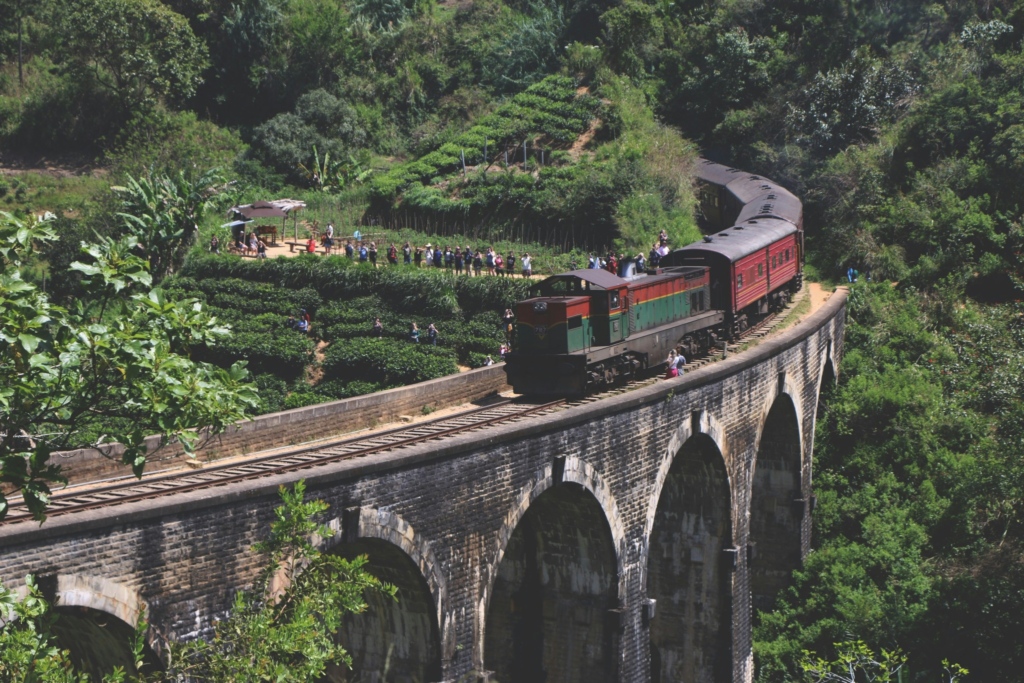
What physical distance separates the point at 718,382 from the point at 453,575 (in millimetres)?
10280

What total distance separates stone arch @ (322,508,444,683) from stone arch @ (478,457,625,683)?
14.4 ft

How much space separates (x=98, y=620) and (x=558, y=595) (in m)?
12.2

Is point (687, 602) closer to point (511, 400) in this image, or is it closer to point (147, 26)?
point (511, 400)

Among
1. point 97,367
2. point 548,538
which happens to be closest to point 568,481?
point 548,538

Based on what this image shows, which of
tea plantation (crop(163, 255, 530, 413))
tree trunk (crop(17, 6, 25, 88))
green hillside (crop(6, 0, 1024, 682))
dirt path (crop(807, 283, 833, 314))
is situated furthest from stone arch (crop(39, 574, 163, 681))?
tree trunk (crop(17, 6, 25, 88))

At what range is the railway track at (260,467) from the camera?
16.0 meters

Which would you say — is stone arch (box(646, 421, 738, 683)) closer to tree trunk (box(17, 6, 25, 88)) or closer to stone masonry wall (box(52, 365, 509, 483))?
stone masonry wall (box(52, 365, 509, 483))

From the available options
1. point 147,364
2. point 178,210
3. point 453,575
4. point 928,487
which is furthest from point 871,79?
point 147,364

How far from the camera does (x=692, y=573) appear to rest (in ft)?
98.4

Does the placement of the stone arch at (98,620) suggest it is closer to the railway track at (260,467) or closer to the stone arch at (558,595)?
the railway track at (260,467)

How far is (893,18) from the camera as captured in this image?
61750 mm

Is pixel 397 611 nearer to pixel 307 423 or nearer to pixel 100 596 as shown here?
pixel 307 423

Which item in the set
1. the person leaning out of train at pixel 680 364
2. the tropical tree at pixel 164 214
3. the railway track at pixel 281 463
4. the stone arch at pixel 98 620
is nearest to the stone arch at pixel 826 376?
the person leaning out of train at pixel 680 364

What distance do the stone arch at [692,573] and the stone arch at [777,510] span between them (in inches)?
207
